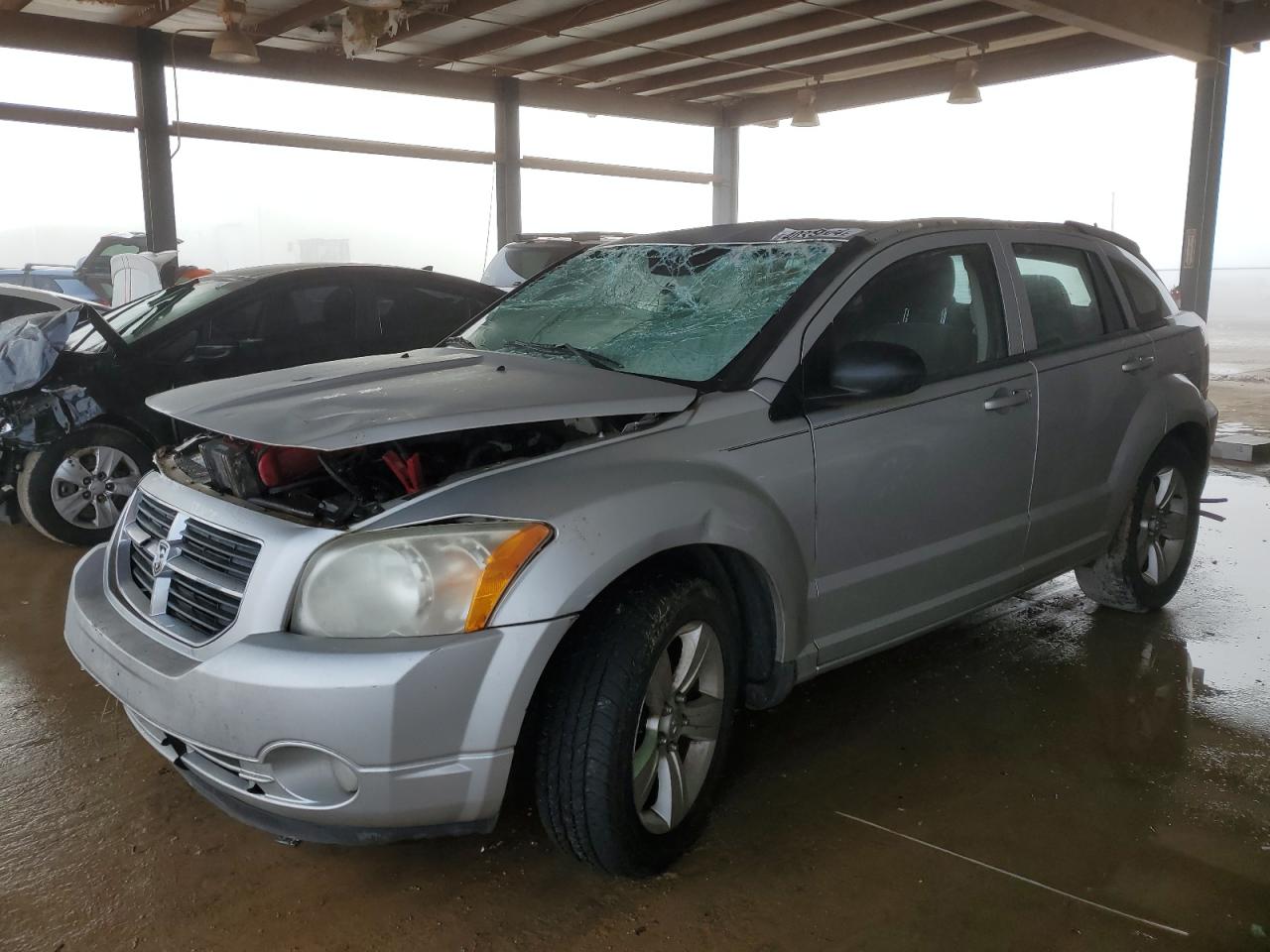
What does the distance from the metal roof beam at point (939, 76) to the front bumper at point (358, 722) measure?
10.7 meters

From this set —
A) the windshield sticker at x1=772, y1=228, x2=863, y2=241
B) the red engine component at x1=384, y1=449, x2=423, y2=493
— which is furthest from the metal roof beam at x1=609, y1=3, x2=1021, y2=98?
the red engine component at x1=384, y1=449, x2=423, y2=493

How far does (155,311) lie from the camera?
5762 millimetres

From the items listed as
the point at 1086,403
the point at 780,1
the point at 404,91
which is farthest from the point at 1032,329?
the point at 404,91

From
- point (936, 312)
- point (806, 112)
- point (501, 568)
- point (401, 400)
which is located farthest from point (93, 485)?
point (806, 112)

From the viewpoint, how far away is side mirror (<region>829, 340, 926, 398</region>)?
8.75 ft

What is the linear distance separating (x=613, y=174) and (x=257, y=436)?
13.2 m

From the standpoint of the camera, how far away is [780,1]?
9516 mm

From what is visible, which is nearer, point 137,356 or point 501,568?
point 501,568

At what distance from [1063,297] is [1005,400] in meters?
0.74

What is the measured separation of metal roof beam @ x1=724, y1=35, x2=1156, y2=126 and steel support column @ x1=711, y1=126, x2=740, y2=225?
24 cm

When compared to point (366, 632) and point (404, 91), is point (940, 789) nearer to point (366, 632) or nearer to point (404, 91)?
point (366, 632)

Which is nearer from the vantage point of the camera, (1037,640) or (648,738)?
(648,738)

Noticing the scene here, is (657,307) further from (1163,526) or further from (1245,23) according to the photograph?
(1245,23)

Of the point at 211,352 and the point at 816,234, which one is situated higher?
the point at 816,234
